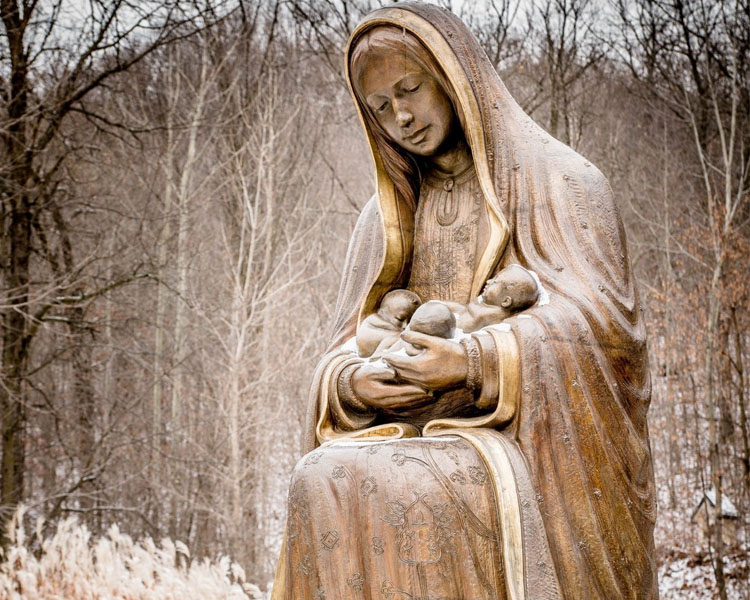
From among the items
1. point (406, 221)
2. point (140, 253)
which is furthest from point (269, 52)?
point (406, 221)

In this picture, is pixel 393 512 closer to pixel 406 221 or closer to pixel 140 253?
pixel 406 221

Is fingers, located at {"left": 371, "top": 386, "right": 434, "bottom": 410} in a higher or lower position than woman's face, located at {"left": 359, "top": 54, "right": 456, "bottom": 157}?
lower

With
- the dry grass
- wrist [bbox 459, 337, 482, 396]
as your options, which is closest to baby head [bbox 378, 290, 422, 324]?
wrist [bbox 459, 337, 482, 396]

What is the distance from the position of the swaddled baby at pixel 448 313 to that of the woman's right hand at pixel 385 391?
0.12 meters

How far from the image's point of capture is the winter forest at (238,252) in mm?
10516

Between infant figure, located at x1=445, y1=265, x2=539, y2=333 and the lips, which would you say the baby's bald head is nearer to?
infant figure, located at x1=445, y1=265, x2=539, y2=333

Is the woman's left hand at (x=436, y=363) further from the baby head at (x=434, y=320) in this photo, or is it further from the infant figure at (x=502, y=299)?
the infant figure at (x=502, y=299)

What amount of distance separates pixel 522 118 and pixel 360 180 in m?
13.0

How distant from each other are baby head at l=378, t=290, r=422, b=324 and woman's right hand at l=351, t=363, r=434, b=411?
34 centimetres

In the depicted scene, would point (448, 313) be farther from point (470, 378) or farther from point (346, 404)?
point (346, 404)

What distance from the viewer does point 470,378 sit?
3.12 metres

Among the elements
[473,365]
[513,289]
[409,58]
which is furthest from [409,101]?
[473,365]

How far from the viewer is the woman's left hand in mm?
3113

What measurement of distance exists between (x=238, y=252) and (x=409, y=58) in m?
10.3
